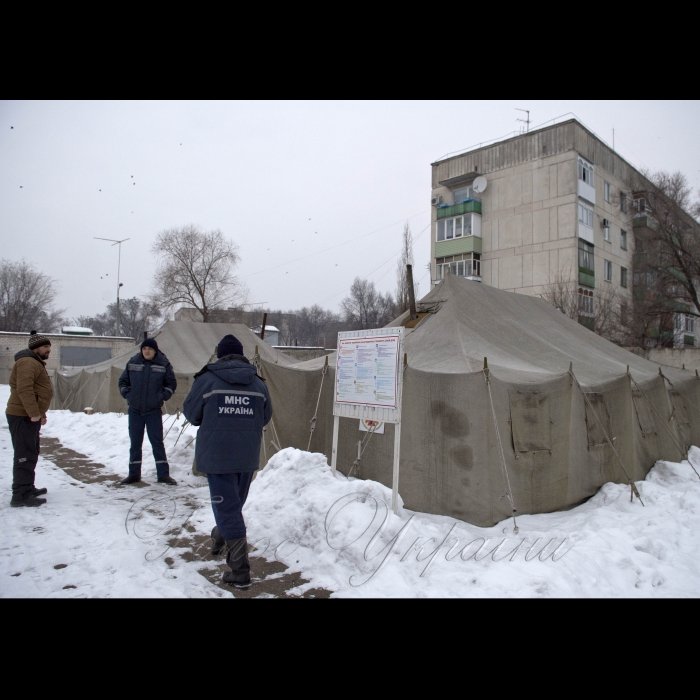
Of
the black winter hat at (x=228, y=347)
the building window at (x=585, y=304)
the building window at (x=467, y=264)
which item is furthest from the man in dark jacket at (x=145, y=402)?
the building window at (x=467, y=264)

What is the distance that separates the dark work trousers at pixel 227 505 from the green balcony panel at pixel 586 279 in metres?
29.7

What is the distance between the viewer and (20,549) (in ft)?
14.3

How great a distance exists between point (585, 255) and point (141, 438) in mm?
29895

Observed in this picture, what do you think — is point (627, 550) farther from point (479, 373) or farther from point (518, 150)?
point (518, 150)

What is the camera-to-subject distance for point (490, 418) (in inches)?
231

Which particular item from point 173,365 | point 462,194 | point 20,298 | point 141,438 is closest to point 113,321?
point 20,298

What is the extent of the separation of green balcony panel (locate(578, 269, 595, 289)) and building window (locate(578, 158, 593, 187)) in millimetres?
5412

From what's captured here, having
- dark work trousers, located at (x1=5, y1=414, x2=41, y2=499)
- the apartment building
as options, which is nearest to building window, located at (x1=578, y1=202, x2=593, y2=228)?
the apartment building

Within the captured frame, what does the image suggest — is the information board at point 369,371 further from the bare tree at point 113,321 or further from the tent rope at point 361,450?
the bare tree at point 113,321

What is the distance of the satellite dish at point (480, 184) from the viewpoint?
33000 millimetres

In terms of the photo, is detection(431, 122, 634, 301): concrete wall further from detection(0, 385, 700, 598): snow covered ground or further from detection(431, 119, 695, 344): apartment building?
detection(0, 385, 700, 598): snow covered ground

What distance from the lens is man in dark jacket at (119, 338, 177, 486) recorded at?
280 inches
